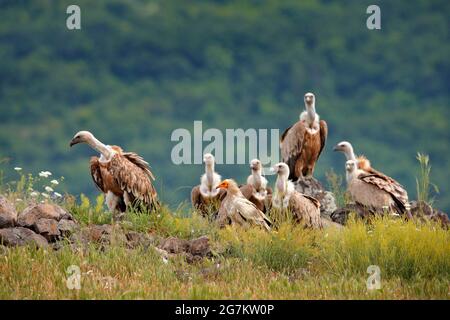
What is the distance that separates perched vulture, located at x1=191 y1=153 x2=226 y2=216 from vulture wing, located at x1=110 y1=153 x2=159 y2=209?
27.8 inches

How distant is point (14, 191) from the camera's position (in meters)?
13.4

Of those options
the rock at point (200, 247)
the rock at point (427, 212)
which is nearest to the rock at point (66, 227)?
the rock at point (200, 247)

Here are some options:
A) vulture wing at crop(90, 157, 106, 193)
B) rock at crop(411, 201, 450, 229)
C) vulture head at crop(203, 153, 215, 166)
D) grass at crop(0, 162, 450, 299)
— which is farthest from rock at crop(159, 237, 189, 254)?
rock at crop(411, 201, 450, 229)

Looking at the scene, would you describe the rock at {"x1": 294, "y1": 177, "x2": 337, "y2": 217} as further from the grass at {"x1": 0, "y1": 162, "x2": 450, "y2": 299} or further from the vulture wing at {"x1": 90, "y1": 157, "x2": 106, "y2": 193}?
the vulture wing at {"x1": 90, "y1": 157, "x2": 106, "y2": 193}

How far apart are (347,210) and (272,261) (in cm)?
298

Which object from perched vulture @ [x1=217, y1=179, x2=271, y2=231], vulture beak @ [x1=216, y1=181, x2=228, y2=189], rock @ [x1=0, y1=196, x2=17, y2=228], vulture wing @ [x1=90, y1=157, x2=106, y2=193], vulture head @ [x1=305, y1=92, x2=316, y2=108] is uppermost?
vulture head @ [x1=305, y1=92, x2=316, y2=108]

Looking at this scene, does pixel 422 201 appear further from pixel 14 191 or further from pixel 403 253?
pixel 14 191

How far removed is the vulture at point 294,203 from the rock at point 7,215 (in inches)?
122

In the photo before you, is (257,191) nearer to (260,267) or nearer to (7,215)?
(260,267)

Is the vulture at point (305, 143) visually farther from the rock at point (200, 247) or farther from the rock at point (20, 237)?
the rock at point (20, 237)

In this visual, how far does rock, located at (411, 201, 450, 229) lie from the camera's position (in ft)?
43.8

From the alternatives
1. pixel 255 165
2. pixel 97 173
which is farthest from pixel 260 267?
pixel 97 173

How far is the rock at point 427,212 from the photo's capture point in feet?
43.8

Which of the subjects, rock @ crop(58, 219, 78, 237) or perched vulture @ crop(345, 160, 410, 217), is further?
perched vulture @ crop(345, 160, 410, 217)
